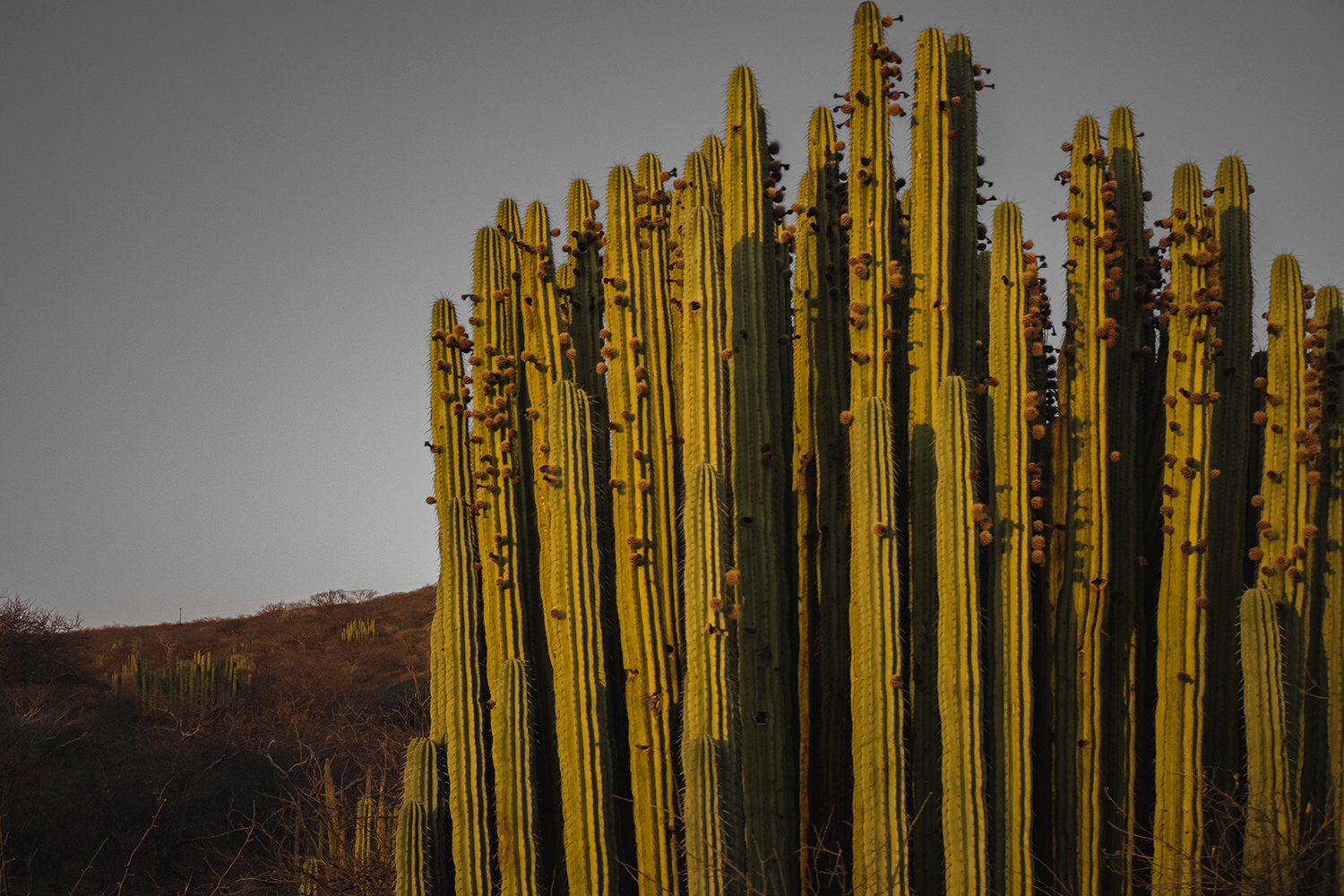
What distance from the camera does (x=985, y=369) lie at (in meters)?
4.33

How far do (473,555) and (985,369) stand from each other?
2.82m

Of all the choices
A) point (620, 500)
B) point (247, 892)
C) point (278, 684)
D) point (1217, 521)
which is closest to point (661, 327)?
point (620, 500)

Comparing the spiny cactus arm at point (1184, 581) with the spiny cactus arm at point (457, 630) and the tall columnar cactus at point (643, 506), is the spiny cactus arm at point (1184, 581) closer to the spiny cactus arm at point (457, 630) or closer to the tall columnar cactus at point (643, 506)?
the tall columnar cactus at point (643, 506)

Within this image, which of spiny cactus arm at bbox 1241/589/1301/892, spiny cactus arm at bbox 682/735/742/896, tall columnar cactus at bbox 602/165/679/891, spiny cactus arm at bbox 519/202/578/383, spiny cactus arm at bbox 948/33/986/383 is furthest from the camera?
spiny cactus arm at bbox 519/202/578/383

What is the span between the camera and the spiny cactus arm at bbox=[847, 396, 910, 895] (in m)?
3.30

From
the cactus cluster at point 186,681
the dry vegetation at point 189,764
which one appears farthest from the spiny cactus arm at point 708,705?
the cactus cluster at point 186,681

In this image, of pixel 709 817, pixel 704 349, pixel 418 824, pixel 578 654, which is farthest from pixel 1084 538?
pixel 418 824

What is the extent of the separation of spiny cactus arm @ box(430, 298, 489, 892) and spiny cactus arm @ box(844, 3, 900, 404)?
2162mm

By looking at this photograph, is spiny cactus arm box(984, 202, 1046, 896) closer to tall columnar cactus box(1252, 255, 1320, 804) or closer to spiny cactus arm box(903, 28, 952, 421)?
spiny cactus arm box(903, 28, 952, 421)

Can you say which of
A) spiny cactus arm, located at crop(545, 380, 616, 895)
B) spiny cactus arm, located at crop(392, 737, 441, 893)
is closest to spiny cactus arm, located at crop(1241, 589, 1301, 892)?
spiny cactus arm, located at crop(545, 380, 616, 895)

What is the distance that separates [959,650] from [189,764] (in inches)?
386

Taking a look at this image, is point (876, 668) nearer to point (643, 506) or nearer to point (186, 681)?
point (643, 506)

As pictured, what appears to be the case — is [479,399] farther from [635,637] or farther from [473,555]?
[635,637]

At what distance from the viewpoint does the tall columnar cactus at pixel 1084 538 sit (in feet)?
12.5
